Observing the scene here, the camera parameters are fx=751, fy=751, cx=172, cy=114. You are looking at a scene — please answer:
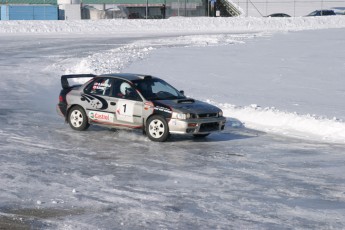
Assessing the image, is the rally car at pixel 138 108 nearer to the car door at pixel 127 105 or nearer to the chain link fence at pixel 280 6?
the car door at pixel 127 105

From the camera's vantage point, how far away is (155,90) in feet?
55.9

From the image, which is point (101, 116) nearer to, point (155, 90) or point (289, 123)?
point (155, 90)

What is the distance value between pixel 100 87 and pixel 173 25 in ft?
139

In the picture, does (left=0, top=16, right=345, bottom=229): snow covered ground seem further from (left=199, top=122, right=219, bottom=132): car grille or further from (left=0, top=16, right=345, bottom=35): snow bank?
(left=0, top=16, right=345, bottom=35): snow bank

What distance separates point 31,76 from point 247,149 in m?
15.2

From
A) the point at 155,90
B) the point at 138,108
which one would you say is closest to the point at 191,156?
the point at 138,108

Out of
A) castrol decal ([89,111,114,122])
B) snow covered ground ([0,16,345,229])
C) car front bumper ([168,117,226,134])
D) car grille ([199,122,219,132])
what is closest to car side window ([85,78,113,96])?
castrol decal ([89,111,114,122])

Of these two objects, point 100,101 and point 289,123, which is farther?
point 289,123

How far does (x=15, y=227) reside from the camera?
9.22 m

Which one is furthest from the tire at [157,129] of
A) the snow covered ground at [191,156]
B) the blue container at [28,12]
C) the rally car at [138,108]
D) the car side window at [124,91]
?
the blue container at [28,12]

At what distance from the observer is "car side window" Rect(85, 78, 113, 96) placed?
17.3m

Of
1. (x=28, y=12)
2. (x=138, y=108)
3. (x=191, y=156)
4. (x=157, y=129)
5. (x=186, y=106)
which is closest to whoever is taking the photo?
(x=191, y=156)

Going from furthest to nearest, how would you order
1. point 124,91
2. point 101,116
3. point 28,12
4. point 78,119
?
point 28,12, point 78,119, point 101,116, point 124,91

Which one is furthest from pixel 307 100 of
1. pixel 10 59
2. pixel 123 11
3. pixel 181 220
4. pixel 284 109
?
pixel 123 11
